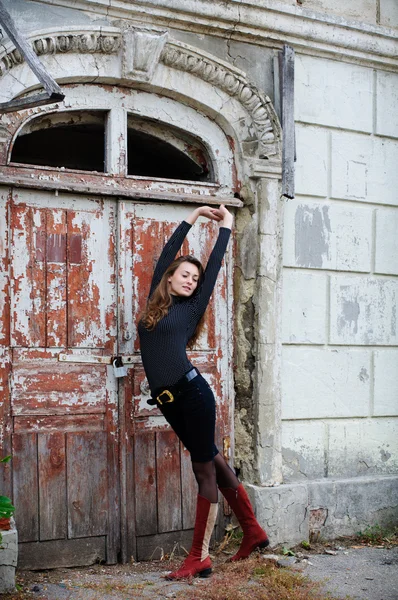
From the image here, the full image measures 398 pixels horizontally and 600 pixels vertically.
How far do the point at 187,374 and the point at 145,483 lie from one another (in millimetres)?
1068

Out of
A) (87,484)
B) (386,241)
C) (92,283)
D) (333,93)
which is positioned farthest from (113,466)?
(333,93)

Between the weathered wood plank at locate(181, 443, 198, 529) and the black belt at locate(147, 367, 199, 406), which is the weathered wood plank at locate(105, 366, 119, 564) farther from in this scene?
the black belt at locate(147, 367, 199, 406)

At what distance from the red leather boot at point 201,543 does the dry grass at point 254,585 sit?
95mm

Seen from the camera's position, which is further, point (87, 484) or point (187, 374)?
point (87, 484)

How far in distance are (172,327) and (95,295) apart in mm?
752

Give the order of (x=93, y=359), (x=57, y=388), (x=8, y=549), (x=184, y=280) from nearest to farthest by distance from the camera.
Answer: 1. (x=8, y=549)
2. (x=184, y=280)
3. (x=57, y=388)
4. (x=93, y=359)

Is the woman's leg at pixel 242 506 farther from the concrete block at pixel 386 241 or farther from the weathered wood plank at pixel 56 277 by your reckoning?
the concrete block at pixel 386 241

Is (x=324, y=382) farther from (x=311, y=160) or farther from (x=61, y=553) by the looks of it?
(x=61, y=553)

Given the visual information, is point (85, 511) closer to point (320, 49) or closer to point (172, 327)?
point (172, 327)

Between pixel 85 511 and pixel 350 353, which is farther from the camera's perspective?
pixel 350 353

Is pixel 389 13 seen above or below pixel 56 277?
above

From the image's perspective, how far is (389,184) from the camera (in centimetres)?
619

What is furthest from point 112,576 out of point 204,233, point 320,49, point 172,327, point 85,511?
point 320,49

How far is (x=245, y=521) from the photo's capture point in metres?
4.98
